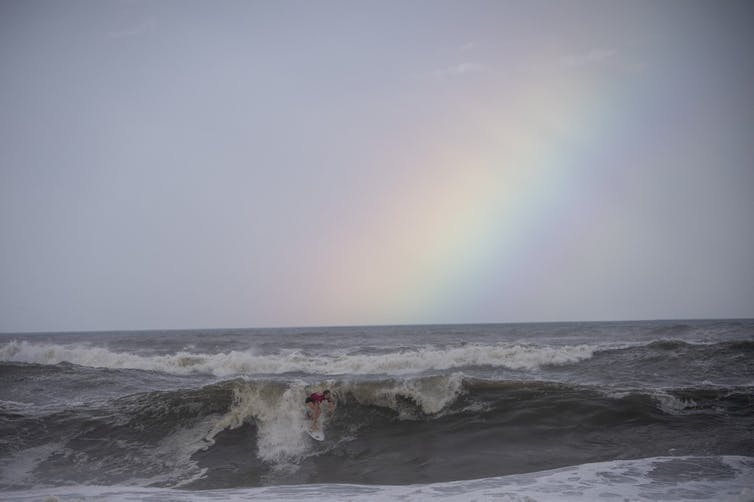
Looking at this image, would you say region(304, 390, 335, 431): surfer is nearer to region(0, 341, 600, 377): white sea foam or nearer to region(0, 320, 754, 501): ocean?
region(0, 320, 754, 501): ocean

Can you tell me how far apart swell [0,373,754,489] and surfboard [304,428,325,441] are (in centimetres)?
17

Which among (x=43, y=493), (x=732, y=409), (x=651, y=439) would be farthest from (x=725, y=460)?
(x=43, y=493)

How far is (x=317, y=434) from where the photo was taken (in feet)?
32.7

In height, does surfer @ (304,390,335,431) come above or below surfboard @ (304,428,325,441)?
above

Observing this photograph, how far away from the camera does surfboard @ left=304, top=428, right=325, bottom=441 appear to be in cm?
974

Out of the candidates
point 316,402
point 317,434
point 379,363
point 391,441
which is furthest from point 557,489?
point 379,363

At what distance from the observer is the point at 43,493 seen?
6500mm

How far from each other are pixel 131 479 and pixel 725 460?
9789 mm

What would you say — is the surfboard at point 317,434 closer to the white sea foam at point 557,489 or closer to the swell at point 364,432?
the swell at point 364,432

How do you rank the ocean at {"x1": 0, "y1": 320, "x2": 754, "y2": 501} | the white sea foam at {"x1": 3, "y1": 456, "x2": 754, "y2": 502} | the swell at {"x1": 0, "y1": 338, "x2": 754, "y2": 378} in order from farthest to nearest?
the swell at {"x1": 0, "y1": 338, "x2": 754, "y2": 378} → the ocean at {"x1": 0, "y1": 320, "x2": 754, "y2": 501} → the white sea foam at {"x1": 3, "y1": 456, "x2": 754, "y2": 502}

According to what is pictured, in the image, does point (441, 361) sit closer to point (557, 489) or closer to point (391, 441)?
point (391, 441)

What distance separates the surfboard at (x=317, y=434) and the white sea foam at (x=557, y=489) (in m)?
2.79

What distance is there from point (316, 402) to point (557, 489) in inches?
253

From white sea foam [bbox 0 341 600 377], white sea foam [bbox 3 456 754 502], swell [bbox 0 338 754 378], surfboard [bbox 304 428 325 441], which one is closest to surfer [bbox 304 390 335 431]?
surfboard [bbox 304 428 325 441]
